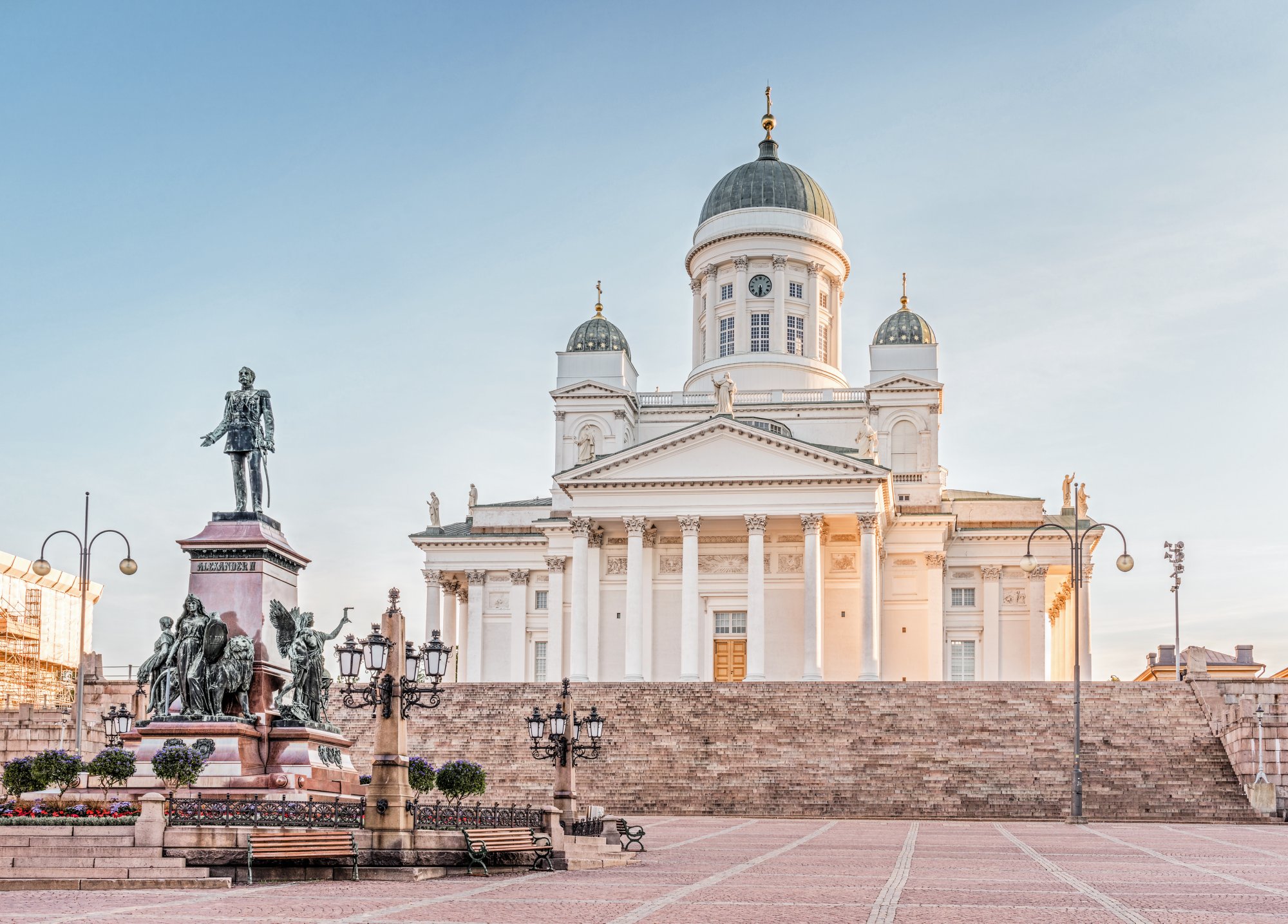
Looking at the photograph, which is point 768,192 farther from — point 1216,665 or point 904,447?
point 1216,665

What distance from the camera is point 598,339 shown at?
69500 mm

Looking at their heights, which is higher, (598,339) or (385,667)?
(598,339)

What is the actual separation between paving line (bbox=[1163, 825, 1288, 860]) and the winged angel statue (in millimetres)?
14650

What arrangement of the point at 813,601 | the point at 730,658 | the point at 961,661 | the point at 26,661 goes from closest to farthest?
1. the point at 813,601
2. the point at 730,658
3. the point at 961,661
4. the point at 26,661

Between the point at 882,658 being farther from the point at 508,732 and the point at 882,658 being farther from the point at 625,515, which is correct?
Result: the point at 508,732

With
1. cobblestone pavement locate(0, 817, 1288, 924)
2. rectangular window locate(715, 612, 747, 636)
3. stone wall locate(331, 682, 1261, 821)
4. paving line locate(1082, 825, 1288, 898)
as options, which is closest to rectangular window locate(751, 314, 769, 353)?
rectangular window locate(715, 612, 747, 636)

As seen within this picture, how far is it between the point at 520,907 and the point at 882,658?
1869 inches

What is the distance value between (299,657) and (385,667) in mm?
1600

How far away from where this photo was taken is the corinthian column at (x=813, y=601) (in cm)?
5397

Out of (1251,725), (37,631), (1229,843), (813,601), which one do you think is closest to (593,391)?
(813,601)

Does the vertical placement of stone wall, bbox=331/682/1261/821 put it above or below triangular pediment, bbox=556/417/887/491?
below

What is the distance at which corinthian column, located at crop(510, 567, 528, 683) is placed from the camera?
6625cm

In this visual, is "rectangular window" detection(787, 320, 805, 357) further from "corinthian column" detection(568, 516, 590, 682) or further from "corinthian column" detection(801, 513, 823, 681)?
"corinthian column" detection(568, 516, 590, 682)

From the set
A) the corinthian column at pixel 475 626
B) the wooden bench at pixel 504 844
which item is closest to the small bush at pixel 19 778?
the wooden bench at pixel 504 844
